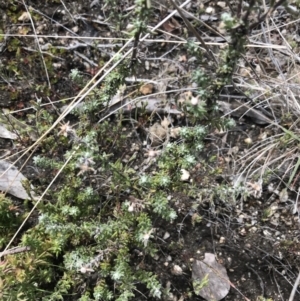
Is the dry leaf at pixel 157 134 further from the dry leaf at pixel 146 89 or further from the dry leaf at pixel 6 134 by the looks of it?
the dry leaf at pixel 6 134

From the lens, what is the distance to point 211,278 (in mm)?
2408

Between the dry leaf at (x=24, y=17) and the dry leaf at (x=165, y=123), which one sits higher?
the dry leaf at (x=24, y=17)

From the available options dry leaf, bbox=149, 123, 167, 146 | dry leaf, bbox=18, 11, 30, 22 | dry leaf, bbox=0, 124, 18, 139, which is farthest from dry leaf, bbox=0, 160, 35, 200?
dry leaf, bbox=18, 11, 30, 22

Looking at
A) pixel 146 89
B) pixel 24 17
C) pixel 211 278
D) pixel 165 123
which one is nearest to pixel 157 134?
pixel 165 123

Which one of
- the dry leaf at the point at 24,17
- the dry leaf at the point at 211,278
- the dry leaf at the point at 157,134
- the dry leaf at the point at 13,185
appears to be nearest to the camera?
the dry leaf at the point at 211,278

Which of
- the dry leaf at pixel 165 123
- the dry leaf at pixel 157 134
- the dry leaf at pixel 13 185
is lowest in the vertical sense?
the dry leaf at pixel 13 185

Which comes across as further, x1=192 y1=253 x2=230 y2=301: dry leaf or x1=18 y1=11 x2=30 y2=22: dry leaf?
x1=18 y1=11 x2=30 y2=22: dry leaf

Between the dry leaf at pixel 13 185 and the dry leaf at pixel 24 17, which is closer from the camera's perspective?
the dry leaf at pixel 13 185

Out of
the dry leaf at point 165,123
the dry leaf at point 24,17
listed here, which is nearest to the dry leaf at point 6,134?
the dry leaf at point 24,17

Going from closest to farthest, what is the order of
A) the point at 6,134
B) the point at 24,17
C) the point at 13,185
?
the point at 13,185 → the point at 6,134 → the point at 24,17

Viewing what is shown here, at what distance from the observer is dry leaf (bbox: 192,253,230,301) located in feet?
7.79

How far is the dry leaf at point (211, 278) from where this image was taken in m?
2.38

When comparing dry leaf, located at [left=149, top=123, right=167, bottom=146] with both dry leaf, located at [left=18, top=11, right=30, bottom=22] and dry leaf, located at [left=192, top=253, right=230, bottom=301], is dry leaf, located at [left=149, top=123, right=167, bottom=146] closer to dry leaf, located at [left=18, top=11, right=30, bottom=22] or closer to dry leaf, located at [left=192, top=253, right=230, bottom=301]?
dry leaf, located at [left=192, top=253, right=230, bottom=301]

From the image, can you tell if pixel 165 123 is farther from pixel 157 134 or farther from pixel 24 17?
pixel 24 17
